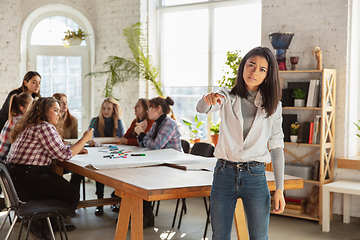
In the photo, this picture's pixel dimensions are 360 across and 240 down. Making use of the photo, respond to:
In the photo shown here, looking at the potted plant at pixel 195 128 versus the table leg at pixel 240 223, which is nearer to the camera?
the table leg at pixel 240 223

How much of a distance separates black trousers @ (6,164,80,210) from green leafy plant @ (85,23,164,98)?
2.98 meters

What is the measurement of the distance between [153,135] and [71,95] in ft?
9.71

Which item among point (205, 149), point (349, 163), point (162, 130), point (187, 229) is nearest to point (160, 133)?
point (162, 130)

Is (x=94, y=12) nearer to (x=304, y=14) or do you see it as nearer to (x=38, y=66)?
(x=38, y=66)

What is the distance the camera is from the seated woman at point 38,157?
3.04 meters

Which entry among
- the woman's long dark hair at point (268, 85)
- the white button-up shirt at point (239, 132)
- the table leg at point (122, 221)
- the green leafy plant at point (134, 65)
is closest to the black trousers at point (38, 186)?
the table leg at point (122, 221)

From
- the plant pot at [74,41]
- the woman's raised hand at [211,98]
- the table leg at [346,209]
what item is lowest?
the table leg at [346,209]

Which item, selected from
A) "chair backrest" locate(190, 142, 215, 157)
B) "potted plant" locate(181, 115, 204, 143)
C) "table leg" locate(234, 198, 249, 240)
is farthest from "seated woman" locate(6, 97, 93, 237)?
"potted plant" locate(181, 115, 204, 143)

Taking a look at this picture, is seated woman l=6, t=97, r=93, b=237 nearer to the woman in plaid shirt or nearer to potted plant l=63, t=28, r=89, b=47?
the woman in plaid shirt

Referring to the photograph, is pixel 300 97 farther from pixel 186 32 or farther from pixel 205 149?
pixel 186 32

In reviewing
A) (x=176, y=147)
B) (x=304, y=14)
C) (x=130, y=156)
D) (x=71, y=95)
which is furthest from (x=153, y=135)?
(x=71, y=95)

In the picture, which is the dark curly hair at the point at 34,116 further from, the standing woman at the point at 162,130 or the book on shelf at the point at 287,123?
the book on shelf at the point at 287,123

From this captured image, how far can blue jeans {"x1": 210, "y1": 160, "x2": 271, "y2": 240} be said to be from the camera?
6.12ft

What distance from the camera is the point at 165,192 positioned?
2.28 meters
